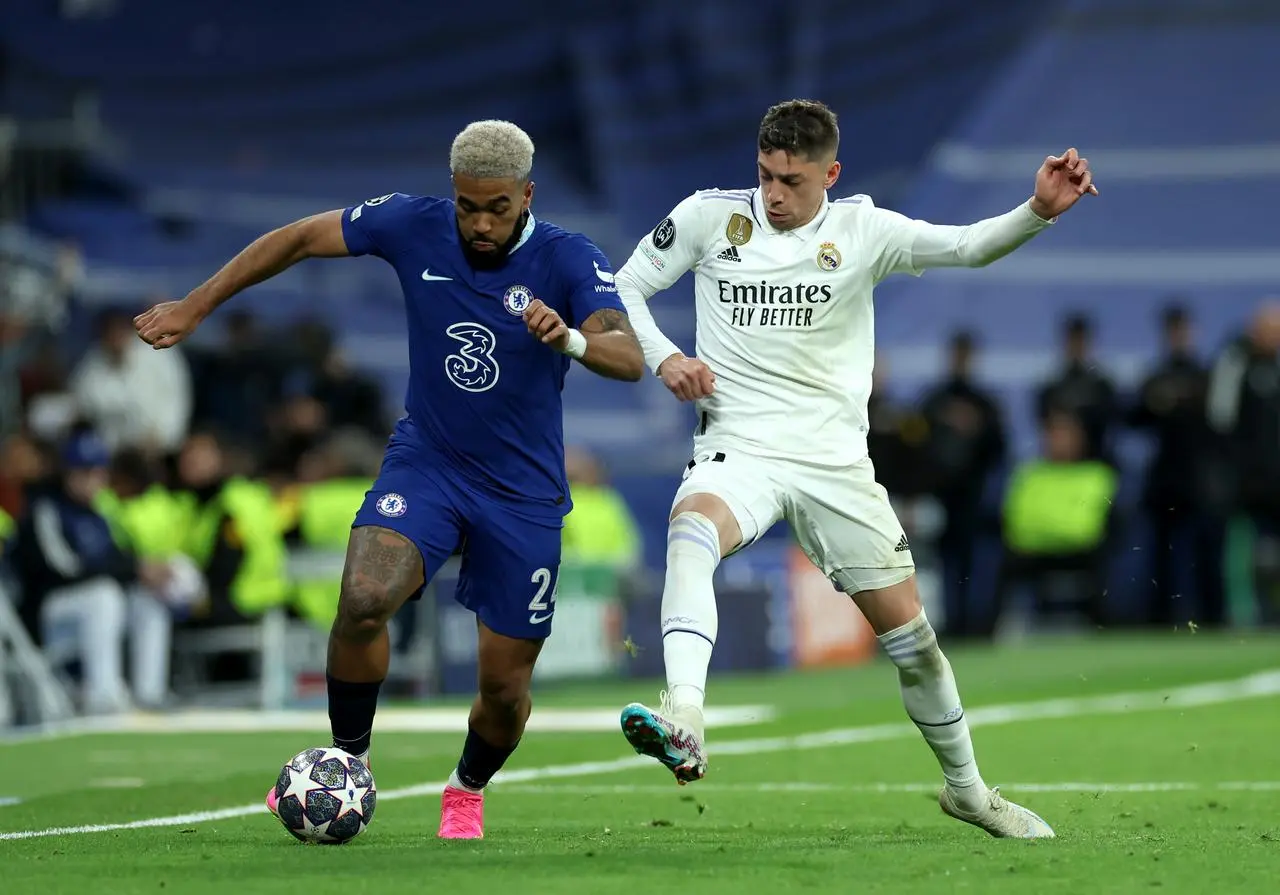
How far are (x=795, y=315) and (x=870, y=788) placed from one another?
126 inches

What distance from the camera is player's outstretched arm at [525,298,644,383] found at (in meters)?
7.43

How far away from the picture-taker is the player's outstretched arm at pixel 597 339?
7.43 m

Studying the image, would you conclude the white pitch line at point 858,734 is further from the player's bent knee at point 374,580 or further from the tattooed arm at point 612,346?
the tattooed arm at point 612,346

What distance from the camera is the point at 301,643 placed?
17.8 metres

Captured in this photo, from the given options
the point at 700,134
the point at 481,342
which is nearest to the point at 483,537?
the point at 481,342

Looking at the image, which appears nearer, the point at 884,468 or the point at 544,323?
the point at 544,323

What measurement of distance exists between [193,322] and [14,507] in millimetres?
9251

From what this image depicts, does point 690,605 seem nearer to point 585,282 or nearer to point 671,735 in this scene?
point 671,735

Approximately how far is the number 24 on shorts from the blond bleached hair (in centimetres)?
141

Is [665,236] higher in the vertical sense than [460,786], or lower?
higher

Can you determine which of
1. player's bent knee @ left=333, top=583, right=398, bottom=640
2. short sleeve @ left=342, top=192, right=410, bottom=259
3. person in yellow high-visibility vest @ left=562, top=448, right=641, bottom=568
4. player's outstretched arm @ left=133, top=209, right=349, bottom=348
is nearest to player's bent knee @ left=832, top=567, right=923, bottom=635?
player's bent knee @ left=333, top=583, right=398, bottom=640

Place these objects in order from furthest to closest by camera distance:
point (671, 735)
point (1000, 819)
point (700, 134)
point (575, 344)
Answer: point (700, 134)
point (1000, 819)
point (575, 344)
point (671, 735)

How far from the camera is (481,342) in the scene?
8227 millimetres

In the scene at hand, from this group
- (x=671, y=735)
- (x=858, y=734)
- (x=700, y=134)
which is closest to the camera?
(x=671, y=735)
